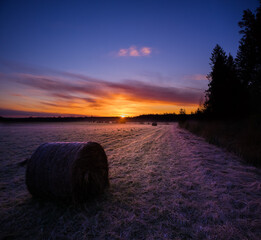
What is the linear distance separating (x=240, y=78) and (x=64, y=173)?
23.4m

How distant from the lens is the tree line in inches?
582

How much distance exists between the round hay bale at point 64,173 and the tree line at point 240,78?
17.9 metres

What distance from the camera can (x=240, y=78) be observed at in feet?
63.6

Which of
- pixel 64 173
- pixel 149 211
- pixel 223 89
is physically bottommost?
pixel 149 211

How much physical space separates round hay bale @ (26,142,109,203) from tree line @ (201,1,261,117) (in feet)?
58.9

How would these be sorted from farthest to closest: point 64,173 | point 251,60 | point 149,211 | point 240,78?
point 240,78 → point 251,60 → point 64,173 → point 149,211

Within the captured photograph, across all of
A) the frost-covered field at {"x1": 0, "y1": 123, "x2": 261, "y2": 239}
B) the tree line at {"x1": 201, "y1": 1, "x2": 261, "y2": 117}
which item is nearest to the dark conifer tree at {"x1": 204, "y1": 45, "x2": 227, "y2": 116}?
the tree line at {"x1": 201, "y1": 1, "x2": 261, "y2": 117}

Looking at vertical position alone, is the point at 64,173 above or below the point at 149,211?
above

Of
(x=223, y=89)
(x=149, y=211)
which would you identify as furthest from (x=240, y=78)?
(x=149, y=211)

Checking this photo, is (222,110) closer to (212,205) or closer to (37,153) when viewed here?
(212,205)

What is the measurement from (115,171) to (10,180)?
2884 mm

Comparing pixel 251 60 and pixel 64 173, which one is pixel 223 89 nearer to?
pixel 251 60

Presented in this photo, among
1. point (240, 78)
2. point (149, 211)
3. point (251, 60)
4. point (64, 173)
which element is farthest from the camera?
point (240, 78)

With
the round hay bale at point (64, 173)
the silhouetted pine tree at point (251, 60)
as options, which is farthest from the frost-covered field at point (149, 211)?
the silhouetted pine tree at point (251, 60)
